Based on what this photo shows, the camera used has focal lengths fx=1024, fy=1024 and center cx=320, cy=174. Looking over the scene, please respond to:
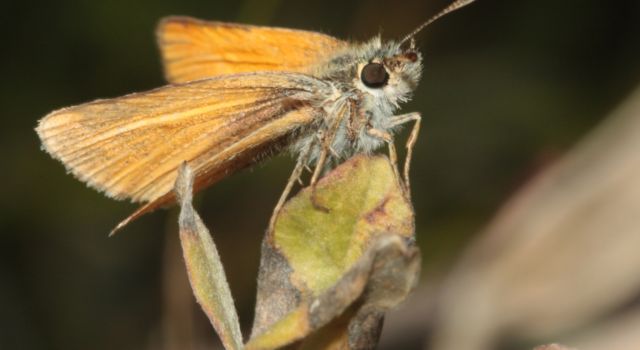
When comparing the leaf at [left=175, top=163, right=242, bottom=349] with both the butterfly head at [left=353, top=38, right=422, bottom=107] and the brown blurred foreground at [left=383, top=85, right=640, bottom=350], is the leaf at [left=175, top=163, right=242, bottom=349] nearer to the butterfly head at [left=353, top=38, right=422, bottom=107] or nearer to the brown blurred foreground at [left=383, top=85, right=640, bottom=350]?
the butterfly head at [left=353, top=38, right=422, bottom=107]

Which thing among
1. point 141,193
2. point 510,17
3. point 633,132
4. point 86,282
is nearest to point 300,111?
point 141,193

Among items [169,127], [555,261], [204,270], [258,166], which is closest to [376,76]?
[169,127]

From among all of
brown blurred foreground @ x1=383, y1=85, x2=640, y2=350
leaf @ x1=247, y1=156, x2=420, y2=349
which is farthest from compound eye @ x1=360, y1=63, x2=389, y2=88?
leaf @ x1=247, y1=156, x2=420, y2=349

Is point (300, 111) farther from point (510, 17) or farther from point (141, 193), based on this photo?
point (510, 17)

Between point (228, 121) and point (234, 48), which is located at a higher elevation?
point (234, 48)

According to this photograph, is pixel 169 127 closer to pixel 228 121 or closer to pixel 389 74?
pixel 228 121
